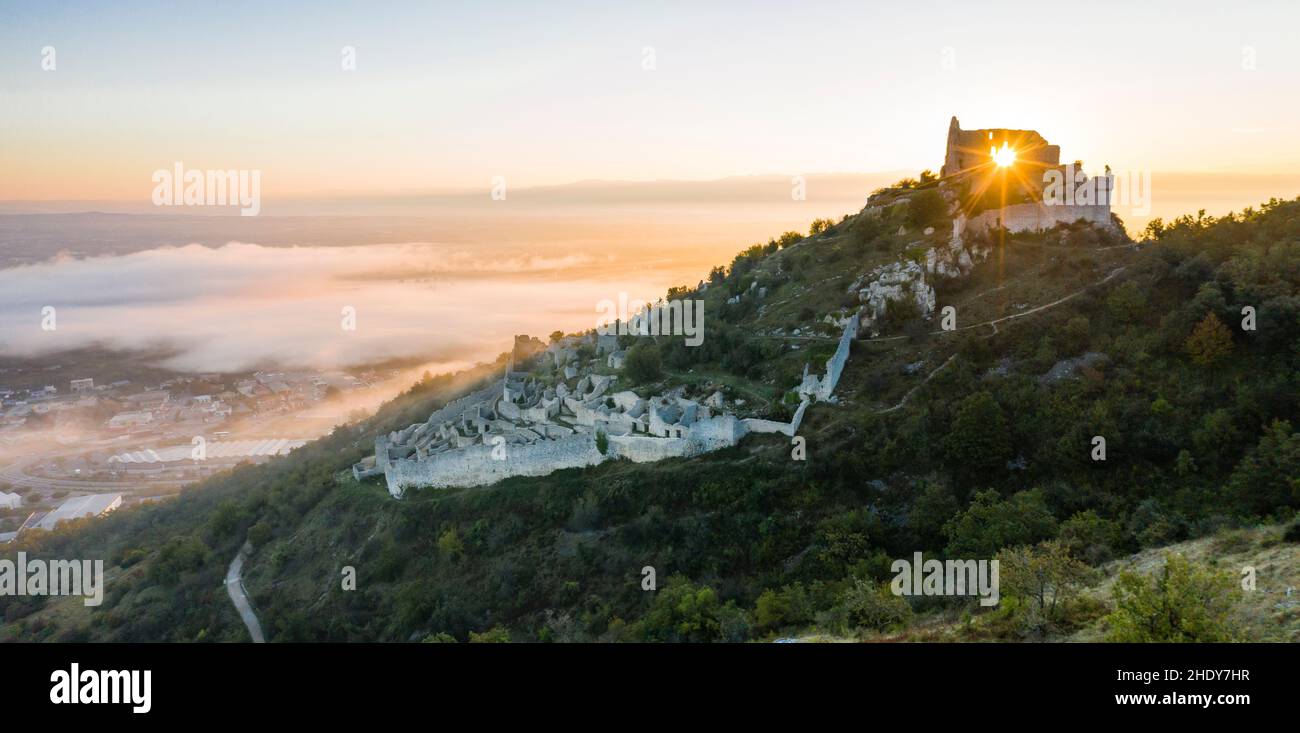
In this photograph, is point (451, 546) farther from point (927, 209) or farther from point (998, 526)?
point (927, 209)

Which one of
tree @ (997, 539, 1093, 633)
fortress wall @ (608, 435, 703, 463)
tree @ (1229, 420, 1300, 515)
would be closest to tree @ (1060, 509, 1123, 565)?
tree @ (1229, 420, 1300, 515)

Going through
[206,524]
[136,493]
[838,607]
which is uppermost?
[838,607]

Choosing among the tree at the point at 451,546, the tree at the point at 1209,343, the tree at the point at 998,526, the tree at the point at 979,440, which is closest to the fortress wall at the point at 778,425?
the tree at the point at 979,440

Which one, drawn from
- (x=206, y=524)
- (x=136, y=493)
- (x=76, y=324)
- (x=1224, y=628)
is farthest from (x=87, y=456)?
(x=1224, y=628)

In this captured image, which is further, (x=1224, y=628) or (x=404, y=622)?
(x=404, y=622)

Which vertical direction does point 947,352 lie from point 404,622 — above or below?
above

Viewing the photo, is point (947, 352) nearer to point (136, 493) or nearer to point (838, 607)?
point (838, 607)

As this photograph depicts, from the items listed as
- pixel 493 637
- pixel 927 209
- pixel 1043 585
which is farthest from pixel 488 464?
pixel 927 209
